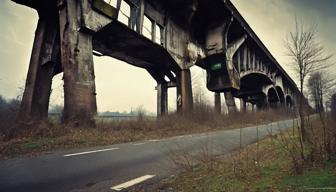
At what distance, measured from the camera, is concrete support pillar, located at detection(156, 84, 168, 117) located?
23.4 metres

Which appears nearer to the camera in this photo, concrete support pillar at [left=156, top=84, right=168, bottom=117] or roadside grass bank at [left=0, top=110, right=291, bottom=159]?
roadside grass bank at [left=0, top=110, right=291, bottom=159]

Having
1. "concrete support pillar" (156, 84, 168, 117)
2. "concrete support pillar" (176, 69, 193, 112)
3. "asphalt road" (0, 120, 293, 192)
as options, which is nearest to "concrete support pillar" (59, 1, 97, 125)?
"asphalt road" (0, 120, 293, 192)

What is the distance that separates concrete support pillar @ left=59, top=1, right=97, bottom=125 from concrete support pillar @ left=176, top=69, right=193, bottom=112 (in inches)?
324

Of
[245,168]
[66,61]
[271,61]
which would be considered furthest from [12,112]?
[271,61]

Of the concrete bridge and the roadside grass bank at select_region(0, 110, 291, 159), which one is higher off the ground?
the concrete bridge

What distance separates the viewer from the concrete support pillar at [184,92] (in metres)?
18.4

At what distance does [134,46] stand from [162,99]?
7941 mm

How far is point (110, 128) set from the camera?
12164mm

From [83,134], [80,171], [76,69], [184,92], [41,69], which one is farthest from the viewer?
[184,92]

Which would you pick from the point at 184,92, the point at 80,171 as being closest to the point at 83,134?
the point at 80,171

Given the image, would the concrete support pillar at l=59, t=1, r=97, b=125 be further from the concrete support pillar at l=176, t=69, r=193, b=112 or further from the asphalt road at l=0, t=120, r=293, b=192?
the concrete support pillar at l=176, t=69, r=193, b=112

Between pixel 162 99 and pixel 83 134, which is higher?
pixel 162 99

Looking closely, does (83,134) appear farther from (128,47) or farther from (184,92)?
(184,92)

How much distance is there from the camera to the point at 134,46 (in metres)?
16.7
